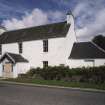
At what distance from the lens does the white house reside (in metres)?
26.5

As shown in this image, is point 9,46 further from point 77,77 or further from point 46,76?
point 77,77

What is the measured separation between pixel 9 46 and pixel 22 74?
23.9ft

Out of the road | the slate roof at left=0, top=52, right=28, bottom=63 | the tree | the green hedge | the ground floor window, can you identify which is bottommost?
the road

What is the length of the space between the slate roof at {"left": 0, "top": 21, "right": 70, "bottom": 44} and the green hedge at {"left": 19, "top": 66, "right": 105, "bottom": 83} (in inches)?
228

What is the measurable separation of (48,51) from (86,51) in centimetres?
599

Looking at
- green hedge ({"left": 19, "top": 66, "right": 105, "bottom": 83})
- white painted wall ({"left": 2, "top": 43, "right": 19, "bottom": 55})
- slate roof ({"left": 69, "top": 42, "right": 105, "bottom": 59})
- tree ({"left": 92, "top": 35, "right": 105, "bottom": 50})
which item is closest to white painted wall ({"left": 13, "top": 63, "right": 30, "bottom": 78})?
green hedge ({"left": 19, "top": 66, "right": 105, "bottom": 83})

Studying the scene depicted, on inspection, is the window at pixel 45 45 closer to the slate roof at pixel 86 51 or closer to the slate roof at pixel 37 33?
the slate roof at pixel 37 33

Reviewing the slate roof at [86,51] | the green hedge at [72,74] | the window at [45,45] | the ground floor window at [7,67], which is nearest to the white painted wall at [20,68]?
the ground floor window at [7,67]

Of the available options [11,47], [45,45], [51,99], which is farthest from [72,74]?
[11,47]

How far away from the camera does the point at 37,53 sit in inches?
1142

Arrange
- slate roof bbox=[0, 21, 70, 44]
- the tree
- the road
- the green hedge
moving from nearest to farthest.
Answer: the road, the green hedge, slate roof bbox=[0, 21, 70, 44], the tree

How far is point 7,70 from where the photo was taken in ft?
91.9

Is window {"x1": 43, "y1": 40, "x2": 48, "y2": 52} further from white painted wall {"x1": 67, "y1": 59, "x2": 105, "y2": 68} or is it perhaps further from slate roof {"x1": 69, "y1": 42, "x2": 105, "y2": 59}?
white painted wall {"x1": 67, "y1": 59, "x2": 105, "y2": 68}

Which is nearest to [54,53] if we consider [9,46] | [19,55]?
[19,55]
